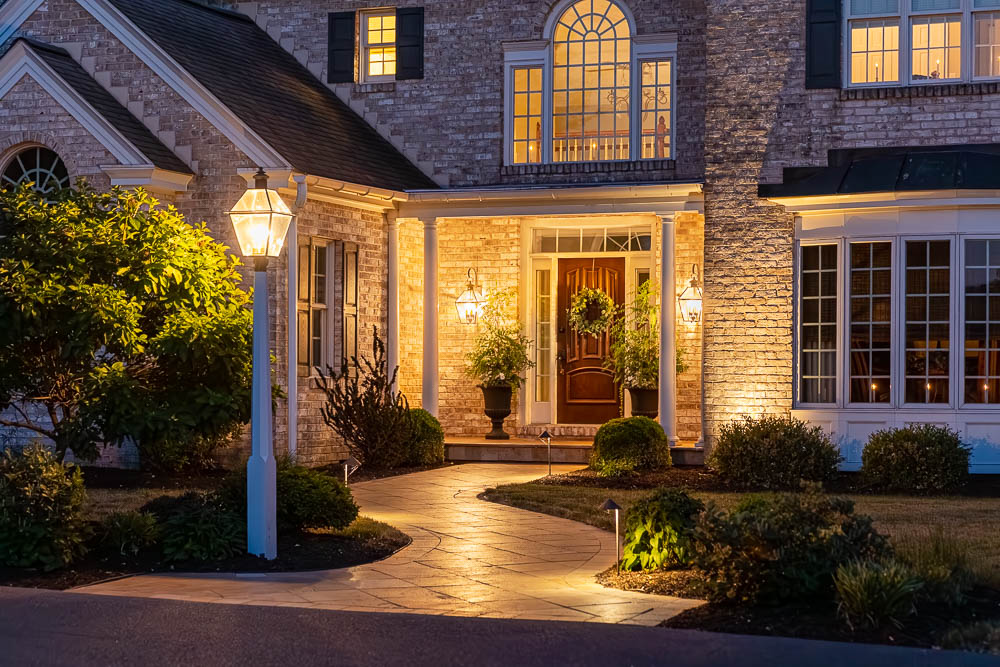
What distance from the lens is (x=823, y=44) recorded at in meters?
17.2

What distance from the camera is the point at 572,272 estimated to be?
20469mm

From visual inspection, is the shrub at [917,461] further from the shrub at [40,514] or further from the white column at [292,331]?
the shrub at [40,514]

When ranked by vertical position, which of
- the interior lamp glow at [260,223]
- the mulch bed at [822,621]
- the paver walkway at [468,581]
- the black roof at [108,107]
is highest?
the black roof at [108,107]

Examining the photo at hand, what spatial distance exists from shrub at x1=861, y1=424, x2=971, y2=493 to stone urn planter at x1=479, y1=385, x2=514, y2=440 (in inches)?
228

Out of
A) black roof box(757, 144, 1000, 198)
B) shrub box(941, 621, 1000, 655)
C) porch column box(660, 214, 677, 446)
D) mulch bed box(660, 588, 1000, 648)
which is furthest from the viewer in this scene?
porch column box(660, 214, 677, 446)

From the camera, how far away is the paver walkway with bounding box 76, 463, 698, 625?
8.81m

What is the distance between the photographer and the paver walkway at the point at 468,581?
8.81m

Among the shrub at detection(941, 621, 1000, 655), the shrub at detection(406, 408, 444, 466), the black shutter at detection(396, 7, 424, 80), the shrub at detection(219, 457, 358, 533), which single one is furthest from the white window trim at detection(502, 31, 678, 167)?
the shrub at detection(941, 621, 1000, 655)

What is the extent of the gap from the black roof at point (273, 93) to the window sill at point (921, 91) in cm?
625

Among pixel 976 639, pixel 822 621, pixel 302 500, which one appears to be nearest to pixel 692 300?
Answer: pixel 302 500

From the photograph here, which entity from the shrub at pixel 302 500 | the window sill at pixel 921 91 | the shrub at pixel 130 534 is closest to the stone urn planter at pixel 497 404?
the window sill at pixel 921 91

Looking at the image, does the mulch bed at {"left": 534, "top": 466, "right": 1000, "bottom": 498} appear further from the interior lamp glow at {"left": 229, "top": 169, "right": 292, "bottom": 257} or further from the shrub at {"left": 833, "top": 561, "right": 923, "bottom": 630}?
the shrub at {"left": 833, "top": 561, "right": 923, "bottom": 630}

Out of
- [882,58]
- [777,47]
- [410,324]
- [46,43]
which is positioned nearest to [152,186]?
[46,43]

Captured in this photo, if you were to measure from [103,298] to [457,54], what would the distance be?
10138 millimetres
